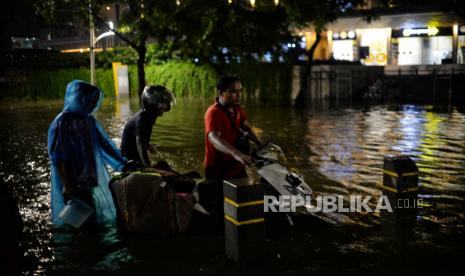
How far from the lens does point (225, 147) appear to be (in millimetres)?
5566

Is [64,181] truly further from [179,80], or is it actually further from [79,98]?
[179,80]

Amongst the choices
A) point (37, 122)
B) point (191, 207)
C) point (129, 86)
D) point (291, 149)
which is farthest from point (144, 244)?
point (129, 86)

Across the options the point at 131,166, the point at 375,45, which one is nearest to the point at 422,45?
the point at 375,45

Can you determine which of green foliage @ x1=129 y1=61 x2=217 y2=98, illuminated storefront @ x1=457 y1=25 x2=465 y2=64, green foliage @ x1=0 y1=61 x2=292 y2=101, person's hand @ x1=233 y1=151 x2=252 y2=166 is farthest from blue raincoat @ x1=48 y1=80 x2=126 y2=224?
illuminated storefront @ x1=457 y1=25 x2=465 y2=64

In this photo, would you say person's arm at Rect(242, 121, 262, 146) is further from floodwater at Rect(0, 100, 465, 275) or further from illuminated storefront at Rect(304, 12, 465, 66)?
illuminated storefront at Rect(304, 12, 465, 66)

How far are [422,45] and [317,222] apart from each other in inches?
1370

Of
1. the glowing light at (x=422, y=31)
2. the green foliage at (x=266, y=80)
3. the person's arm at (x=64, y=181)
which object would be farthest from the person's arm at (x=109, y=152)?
the glowing light at (x=422, y=31)

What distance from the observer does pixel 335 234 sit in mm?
6246

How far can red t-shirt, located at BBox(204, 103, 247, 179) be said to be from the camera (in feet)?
19.0

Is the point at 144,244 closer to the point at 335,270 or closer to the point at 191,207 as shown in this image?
the point at 191,207

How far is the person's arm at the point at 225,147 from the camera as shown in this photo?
544 cm

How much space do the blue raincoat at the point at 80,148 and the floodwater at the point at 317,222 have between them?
22.6 inches

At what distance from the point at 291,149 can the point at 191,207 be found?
23.6 feet

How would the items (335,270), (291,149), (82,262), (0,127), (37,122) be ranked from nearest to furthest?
(335,270) < (82,262) < (291,149) < (0,127) < (37,122)
